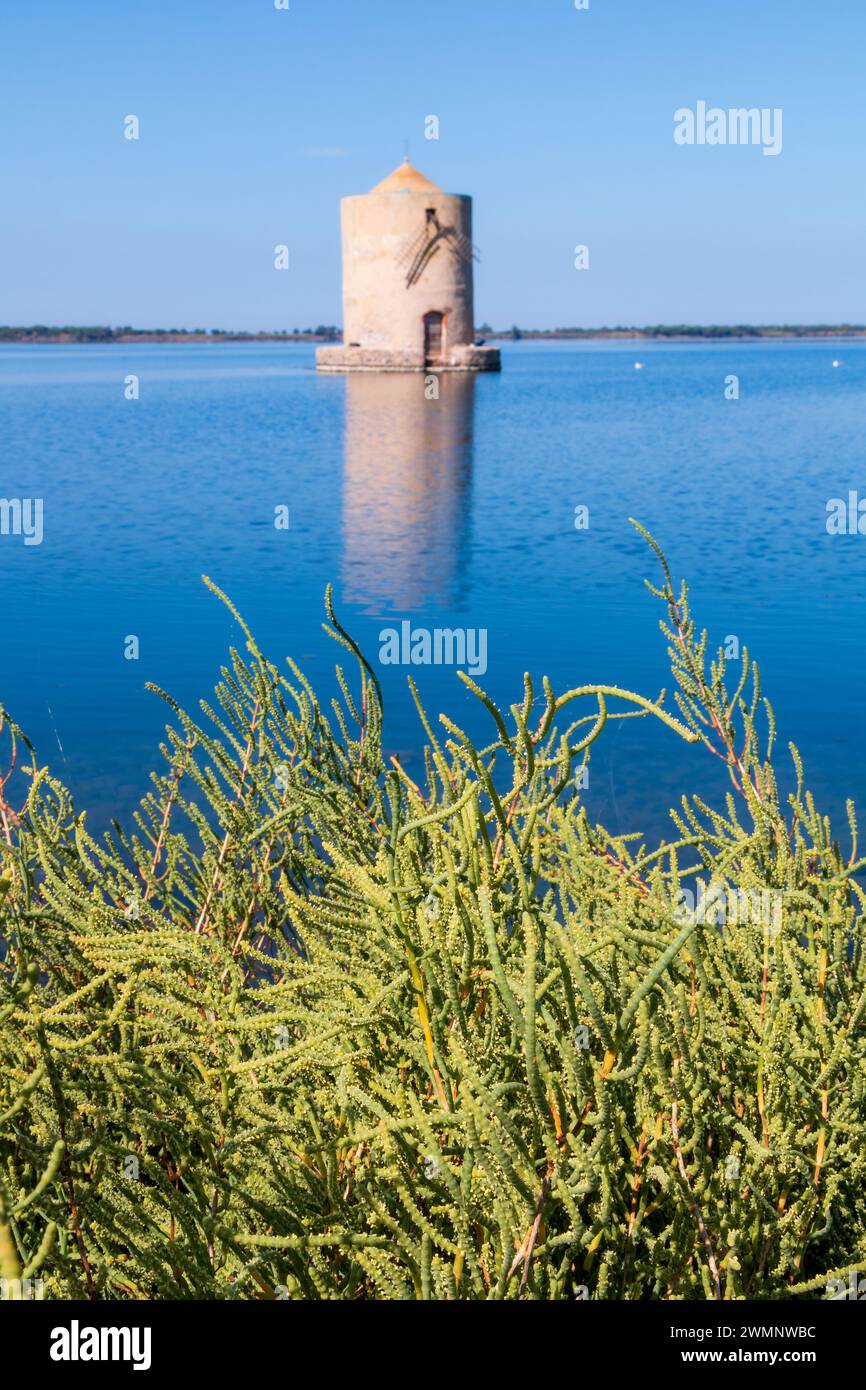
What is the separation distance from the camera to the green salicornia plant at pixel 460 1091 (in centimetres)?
125

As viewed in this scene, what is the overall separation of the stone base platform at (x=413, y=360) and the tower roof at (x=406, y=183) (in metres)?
5.77

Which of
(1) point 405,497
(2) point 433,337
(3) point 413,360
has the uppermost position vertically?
(2) point 433,337

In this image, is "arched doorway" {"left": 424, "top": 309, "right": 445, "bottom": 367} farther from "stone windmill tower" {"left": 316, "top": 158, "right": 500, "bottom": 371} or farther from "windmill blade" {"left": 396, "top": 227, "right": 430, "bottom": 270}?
"windmill blade" {"left": 396, "top": 227, "right": 430, "bottom": 270}

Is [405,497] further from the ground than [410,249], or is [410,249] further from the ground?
[410,249]

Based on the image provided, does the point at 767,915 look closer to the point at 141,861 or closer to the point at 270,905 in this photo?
the point at 270,905

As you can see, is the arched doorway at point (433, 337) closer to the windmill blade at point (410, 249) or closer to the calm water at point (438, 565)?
the windmill blade at point (410, 249)

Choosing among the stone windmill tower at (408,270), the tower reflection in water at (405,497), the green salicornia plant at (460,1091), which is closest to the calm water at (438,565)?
the tower reflection in water at (405,497)

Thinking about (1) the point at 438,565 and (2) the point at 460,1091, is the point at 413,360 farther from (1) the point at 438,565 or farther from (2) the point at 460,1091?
(2) the point at 460,1091

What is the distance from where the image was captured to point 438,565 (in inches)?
706

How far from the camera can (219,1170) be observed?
1.43 m

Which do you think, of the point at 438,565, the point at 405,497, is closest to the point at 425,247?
the point at 405,497

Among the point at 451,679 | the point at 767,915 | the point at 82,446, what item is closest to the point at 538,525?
the point at 451,679

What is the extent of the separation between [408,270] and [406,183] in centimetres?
316
